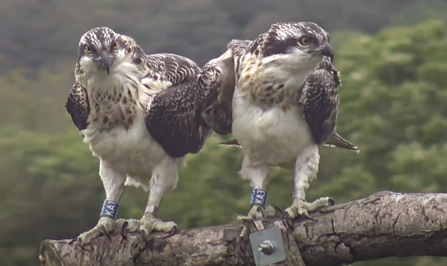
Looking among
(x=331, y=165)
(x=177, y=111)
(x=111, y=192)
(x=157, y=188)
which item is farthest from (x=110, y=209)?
(x=331, y=165)

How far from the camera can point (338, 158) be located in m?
11.3

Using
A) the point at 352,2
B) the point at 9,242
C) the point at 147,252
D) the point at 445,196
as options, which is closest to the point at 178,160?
the point at 147,252

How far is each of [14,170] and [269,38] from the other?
899cm

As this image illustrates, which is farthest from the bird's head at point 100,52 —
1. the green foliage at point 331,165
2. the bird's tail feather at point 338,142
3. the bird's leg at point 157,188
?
the green foliage at point 331,165

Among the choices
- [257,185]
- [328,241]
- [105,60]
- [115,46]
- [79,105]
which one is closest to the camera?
[328,241]

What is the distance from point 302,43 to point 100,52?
3.90ft

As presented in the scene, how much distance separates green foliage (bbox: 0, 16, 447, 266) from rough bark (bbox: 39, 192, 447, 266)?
18.0 ft

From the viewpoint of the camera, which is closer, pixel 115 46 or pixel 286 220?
pixel 286 220

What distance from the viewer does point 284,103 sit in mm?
4746

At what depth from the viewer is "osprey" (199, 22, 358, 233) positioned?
461 cm

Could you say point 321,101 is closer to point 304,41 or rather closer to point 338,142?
point 304,41

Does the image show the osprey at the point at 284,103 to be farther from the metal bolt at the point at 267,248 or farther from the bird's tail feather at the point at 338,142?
the bird's tail feather at the point at 338,142

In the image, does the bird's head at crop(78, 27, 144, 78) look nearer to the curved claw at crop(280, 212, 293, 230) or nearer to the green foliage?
the curved claw at crop(280, 212, 293, 230)

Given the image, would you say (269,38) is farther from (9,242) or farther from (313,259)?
(9,242)
